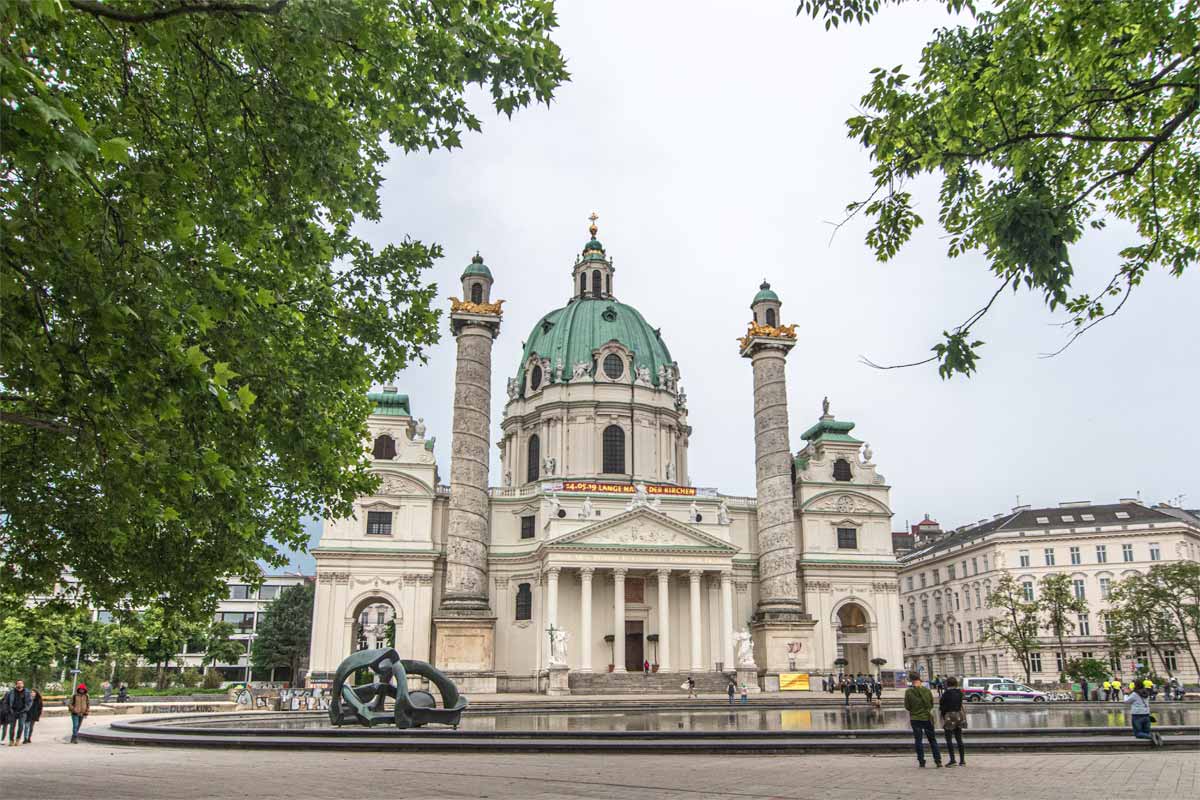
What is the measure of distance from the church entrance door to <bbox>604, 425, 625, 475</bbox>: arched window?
11567 millimetres

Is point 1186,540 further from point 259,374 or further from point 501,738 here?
point 259,374

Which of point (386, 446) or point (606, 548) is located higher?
point (386, 446)

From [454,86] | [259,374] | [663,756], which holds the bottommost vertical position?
[663,756]

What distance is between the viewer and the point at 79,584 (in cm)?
1733

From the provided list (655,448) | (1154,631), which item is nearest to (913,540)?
(1154,631)

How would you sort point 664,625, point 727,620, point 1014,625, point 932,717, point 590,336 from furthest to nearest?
point 590,336, point 1014,625, point 727,620, point 664,625, point 932,717

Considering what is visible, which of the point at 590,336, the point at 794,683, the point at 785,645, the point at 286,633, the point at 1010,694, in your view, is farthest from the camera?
the point at 286,633

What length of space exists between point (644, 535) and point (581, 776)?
4297cm

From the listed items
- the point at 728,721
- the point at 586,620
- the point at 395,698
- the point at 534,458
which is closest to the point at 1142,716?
the point at 728,721

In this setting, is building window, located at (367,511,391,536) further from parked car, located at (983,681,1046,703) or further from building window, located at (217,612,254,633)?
building window, located at (217,612,254,633)

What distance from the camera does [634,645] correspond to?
190ft

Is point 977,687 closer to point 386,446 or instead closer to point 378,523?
point 378,523

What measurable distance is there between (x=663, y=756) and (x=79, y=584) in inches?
444

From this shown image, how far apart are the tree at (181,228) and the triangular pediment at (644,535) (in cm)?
4039
